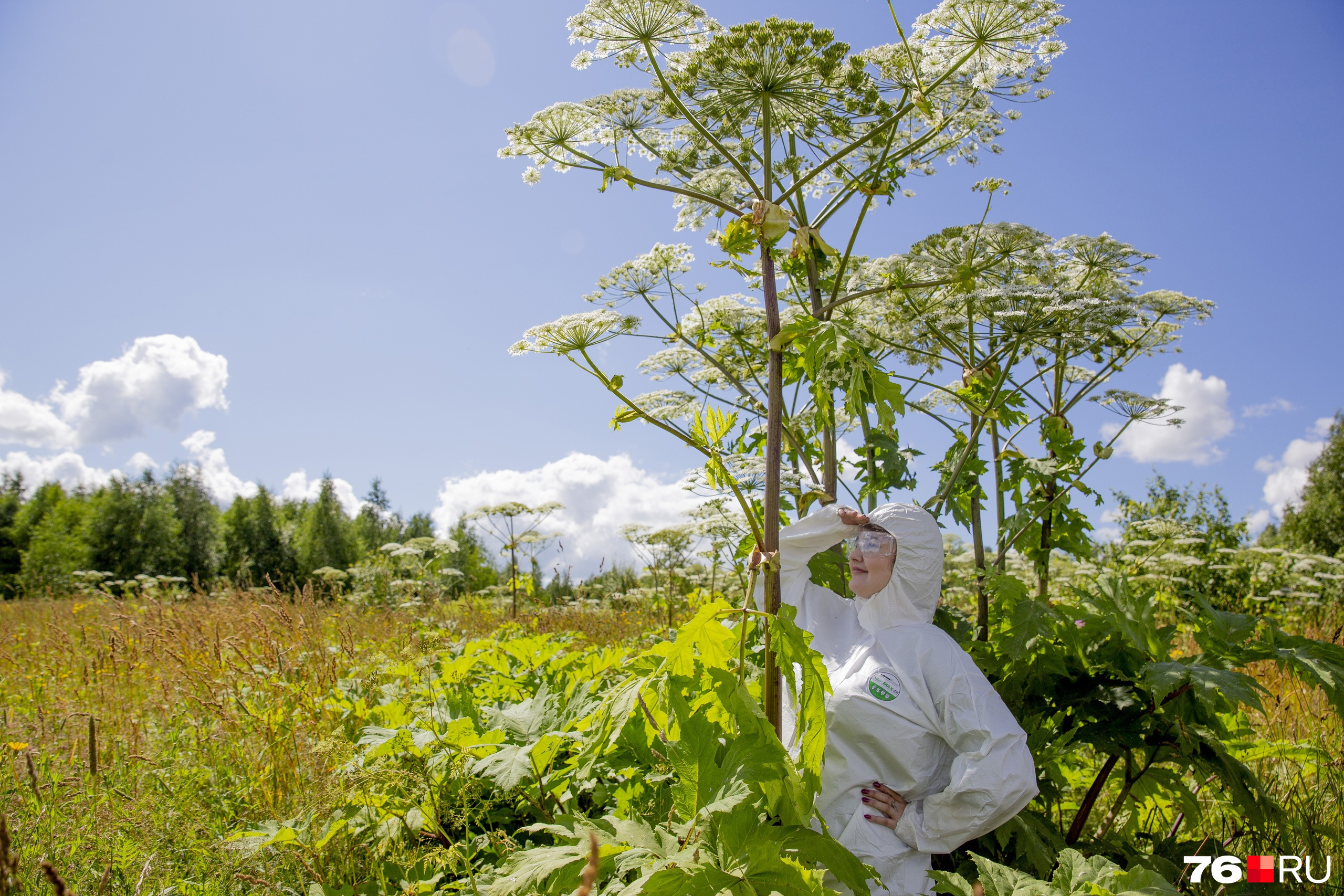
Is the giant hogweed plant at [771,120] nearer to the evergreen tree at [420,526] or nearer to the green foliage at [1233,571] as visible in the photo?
the green foliage at [1233,571]

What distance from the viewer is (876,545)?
2514 mm

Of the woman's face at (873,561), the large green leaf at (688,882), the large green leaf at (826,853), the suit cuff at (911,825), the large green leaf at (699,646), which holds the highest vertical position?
the woman's face at (873,561)

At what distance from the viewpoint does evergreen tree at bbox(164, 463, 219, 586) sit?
37.2 metres

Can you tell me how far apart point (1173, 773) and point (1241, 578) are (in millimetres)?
9520

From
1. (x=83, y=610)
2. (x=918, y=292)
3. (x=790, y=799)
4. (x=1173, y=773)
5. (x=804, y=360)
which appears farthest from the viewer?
(x=83, y=610)

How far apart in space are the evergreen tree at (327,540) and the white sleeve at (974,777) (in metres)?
41.0

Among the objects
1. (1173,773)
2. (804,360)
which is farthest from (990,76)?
(1173,773)

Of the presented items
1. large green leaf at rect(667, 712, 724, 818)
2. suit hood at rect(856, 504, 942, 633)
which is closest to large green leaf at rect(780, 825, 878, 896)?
large green leaf at rect(667, 712, 724, 818)

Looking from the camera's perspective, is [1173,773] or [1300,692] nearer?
[1173,773]

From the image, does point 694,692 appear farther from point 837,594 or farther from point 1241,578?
point 1241,578

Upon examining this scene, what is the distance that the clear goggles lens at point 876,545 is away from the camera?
2.51 metres

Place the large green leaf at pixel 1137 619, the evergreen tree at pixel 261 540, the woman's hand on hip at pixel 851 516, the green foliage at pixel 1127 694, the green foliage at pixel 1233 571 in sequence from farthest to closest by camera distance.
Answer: the evergreen tree at pixel 261 540
the green foliage at pixel 1233 571
the large green leaf at pixel 1137 619
the woman's hand on hip at pixel 851 516
the green foliage at pixel 1127 694

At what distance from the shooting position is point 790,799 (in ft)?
5.73

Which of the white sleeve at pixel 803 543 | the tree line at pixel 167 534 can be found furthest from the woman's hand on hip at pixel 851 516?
the tree line at pixel 167 534
